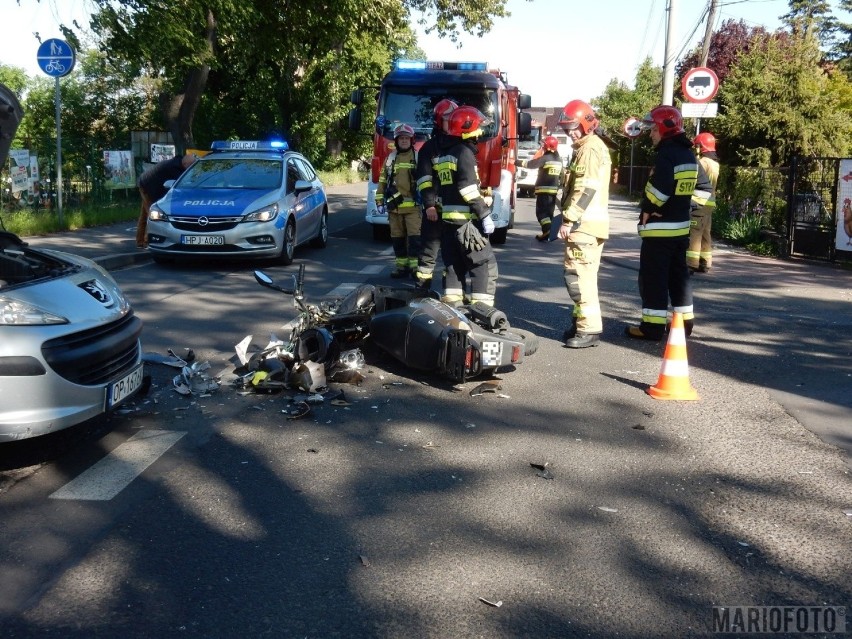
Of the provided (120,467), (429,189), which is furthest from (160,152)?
(120,467)

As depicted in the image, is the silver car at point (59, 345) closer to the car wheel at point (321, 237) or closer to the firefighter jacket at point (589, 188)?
the firefighter jacket at point (589, 188)

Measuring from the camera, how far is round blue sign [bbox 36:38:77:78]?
13992mm

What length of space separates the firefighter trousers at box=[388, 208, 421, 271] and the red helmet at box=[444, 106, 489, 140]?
3302 millimetres

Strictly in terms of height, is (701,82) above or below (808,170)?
above

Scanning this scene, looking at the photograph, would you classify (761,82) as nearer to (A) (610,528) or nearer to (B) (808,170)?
(B) (808,170)

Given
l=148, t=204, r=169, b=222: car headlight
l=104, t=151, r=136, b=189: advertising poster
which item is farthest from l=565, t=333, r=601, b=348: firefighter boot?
l=104, t=151, r=136, b=189: advertising poster

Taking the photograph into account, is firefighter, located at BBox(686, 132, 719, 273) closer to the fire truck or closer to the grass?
the fire truck

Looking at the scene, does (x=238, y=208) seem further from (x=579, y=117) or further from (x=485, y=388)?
(x=485, y=388)

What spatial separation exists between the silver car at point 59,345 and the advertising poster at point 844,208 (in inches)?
459

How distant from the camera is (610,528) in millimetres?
4133

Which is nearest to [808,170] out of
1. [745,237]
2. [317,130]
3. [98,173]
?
[745,237]

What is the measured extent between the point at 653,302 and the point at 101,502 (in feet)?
17.5

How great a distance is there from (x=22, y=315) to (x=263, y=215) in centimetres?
820

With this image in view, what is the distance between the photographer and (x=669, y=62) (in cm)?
1875
